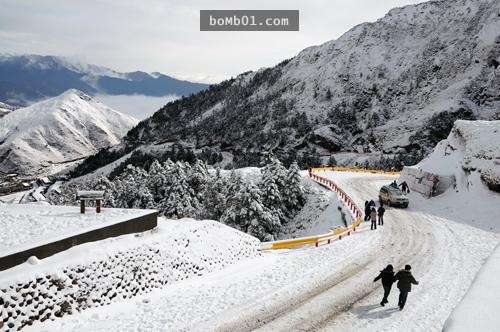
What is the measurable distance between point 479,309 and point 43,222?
17848 mm

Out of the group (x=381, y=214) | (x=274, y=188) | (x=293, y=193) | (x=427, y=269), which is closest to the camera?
(x=427, y=269)

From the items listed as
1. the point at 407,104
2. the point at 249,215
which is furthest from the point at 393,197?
the point at 407,104

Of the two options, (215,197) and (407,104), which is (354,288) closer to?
(215,197)

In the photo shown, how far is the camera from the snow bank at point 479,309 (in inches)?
377

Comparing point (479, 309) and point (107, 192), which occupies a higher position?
point (479, 309)

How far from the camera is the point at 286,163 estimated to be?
140500mm

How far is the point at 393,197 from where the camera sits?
4047 cm

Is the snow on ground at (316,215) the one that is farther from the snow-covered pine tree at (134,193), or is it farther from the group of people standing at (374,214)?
the snow-covered pine tree at (134,193)

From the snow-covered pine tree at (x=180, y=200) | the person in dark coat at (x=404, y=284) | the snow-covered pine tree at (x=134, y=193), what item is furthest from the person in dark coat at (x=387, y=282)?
the snow-covered pine tree at (x=134, y=193)

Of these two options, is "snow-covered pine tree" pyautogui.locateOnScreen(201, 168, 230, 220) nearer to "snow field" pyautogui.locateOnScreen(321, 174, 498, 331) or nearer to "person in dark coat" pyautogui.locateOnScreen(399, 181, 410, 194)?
"person in dark coat" pyautogui.locateOnScreen(399, 181, 410, 194)

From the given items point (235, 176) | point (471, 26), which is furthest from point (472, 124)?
point (471, 26)

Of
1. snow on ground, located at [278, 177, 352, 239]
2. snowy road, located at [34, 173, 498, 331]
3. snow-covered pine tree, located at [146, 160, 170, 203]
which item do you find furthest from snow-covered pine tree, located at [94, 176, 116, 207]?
snowy road, located at [34, 173, 498, 331]

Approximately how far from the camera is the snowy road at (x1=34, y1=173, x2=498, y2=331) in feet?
53.2

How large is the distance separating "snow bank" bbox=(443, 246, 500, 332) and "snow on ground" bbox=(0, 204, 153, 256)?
13.8 metres
